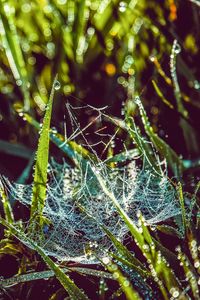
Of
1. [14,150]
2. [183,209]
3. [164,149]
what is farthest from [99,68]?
[183,209]

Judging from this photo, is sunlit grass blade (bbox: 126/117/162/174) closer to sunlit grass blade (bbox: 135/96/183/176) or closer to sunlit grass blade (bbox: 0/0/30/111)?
sunlit grass blade (bbox: 135/96/183/176)

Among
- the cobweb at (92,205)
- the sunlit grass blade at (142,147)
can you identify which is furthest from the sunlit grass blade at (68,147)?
the sunlit grass blade at (142,147)

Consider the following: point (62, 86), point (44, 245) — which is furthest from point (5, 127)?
point (44, 245)

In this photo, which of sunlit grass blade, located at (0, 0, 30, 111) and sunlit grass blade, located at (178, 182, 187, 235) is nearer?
sunlit grass blade, located at (178, 182, 187, 235)

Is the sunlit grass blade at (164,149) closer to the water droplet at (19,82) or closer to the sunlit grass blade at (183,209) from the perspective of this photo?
the sunlit grass blade at (183,209)

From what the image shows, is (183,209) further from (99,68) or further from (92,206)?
(99,68)

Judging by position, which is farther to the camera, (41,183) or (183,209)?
(41,183)

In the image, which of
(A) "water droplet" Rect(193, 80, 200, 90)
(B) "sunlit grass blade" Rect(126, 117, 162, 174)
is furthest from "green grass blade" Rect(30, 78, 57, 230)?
(A) "water droplet" Rect(193, 80, 200, 90)
